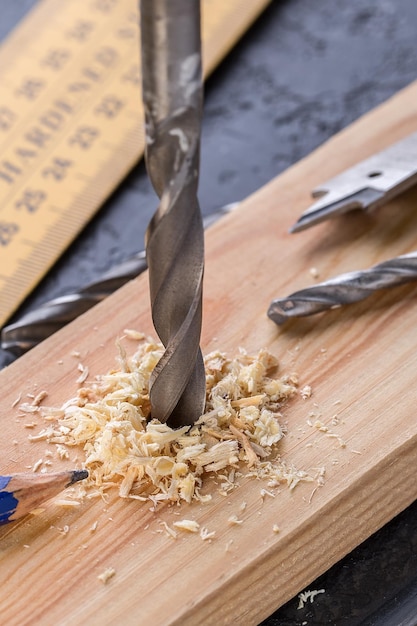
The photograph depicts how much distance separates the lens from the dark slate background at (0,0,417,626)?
1564mm

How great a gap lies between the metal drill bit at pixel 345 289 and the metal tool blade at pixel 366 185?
11cm

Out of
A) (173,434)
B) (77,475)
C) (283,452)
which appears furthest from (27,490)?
(283,452)

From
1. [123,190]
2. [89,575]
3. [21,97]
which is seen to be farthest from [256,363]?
[21,97]

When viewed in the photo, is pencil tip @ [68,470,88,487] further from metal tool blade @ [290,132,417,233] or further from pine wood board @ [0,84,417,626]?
metal tool blade @ [290,132,417,233]

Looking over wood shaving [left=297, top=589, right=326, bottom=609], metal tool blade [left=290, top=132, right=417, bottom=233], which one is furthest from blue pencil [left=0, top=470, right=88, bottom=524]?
metal tool blade [left=290, top=132, right=417, bottom=233]

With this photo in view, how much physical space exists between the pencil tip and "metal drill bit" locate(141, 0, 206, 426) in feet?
0.31

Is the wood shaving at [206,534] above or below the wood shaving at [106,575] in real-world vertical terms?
above

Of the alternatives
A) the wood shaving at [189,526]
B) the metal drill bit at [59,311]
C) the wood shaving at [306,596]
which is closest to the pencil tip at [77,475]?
the wood shaving at [189,526]

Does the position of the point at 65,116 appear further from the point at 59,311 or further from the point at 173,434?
the point at 173,434

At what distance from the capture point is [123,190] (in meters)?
1.63

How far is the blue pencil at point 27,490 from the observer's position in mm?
958

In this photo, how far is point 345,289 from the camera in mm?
1192

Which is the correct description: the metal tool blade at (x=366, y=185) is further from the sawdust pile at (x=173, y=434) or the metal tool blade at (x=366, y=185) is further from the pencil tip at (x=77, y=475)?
the pencil tip at (x=77, y=475)

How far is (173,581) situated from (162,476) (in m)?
0.11
